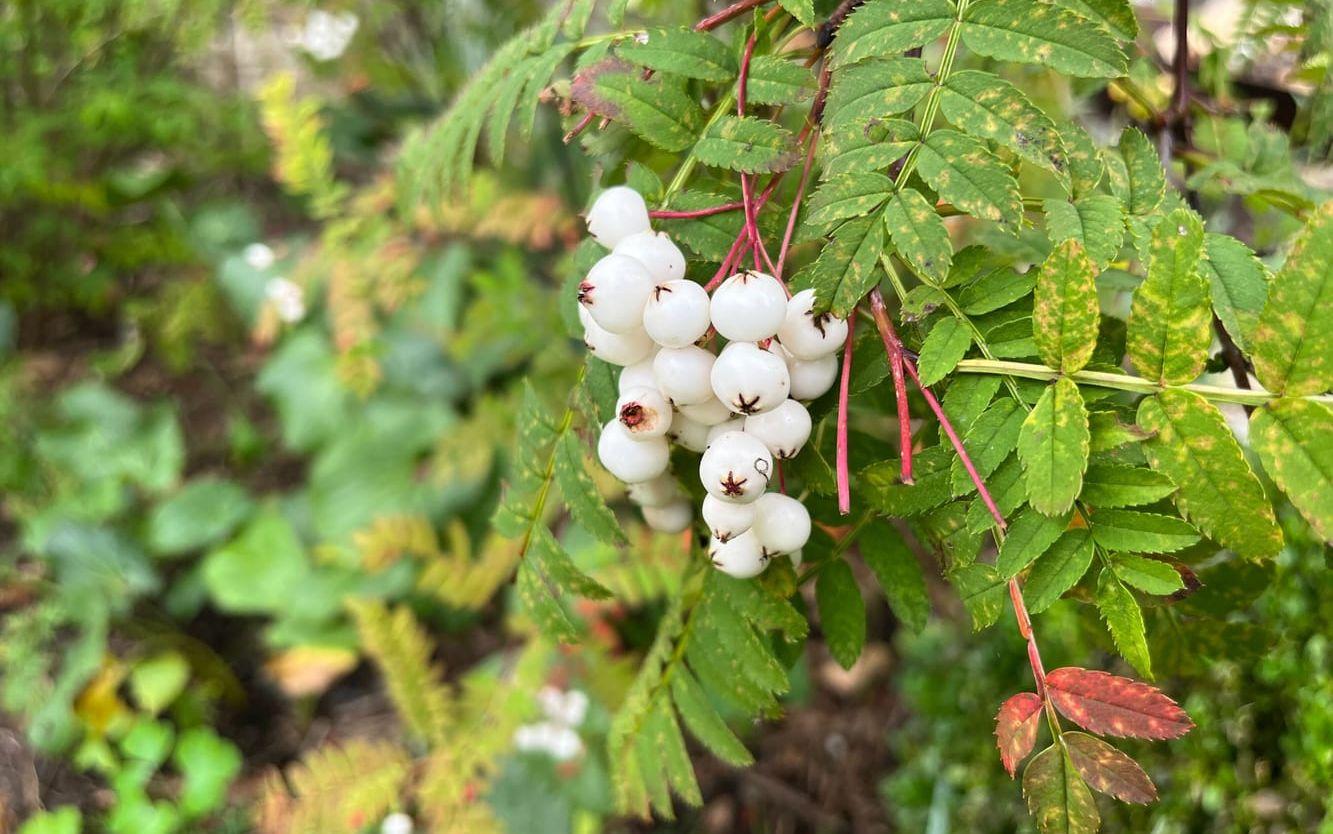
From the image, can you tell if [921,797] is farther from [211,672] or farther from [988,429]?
[211,672]

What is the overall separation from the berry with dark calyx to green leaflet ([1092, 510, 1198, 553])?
0.21 m

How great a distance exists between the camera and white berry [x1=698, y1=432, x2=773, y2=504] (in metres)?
0.44

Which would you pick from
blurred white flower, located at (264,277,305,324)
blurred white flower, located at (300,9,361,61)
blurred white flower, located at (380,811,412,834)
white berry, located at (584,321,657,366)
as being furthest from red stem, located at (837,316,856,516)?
blurred white flower, located at (300,9,361,61)

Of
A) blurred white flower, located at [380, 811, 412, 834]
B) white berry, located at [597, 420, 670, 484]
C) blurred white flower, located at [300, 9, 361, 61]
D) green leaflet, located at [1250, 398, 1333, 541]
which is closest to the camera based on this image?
green leaflet, located at [1250, 398, 1333, 541]

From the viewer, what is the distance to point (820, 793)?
5.08 ft

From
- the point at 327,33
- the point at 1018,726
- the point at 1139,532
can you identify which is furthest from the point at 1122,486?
the point at 327,33

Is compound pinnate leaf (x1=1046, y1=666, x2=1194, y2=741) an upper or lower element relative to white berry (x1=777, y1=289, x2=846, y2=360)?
lower

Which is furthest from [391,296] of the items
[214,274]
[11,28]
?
[11,28]

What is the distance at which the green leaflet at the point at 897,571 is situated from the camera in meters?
0.57

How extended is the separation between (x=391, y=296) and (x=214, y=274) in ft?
2.78

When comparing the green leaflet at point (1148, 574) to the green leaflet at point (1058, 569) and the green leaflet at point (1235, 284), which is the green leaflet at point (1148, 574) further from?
the green leaflet at point (1235, 284)

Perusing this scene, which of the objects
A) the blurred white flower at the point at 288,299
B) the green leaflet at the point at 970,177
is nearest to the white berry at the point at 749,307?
the green leaflet at the point at 970,177

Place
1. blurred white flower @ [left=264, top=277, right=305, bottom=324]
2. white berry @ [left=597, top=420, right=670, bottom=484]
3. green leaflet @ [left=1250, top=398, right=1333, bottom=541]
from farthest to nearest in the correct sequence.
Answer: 1. blurred white flower @ [left=264, top=277, right=305, bottom=324]
2. white berry @ [left=597, top=420, right=670, bottom=484]
3. green leaflet @ [left=1250, top=398, right=1333, bottom=541]

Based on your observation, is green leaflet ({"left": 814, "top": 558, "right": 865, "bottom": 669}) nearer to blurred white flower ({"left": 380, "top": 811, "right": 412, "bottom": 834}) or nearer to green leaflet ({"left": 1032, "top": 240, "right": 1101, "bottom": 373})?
green leaflet ({"left": 1032, "top": 240, "right": 1101, "bottom": 373})
